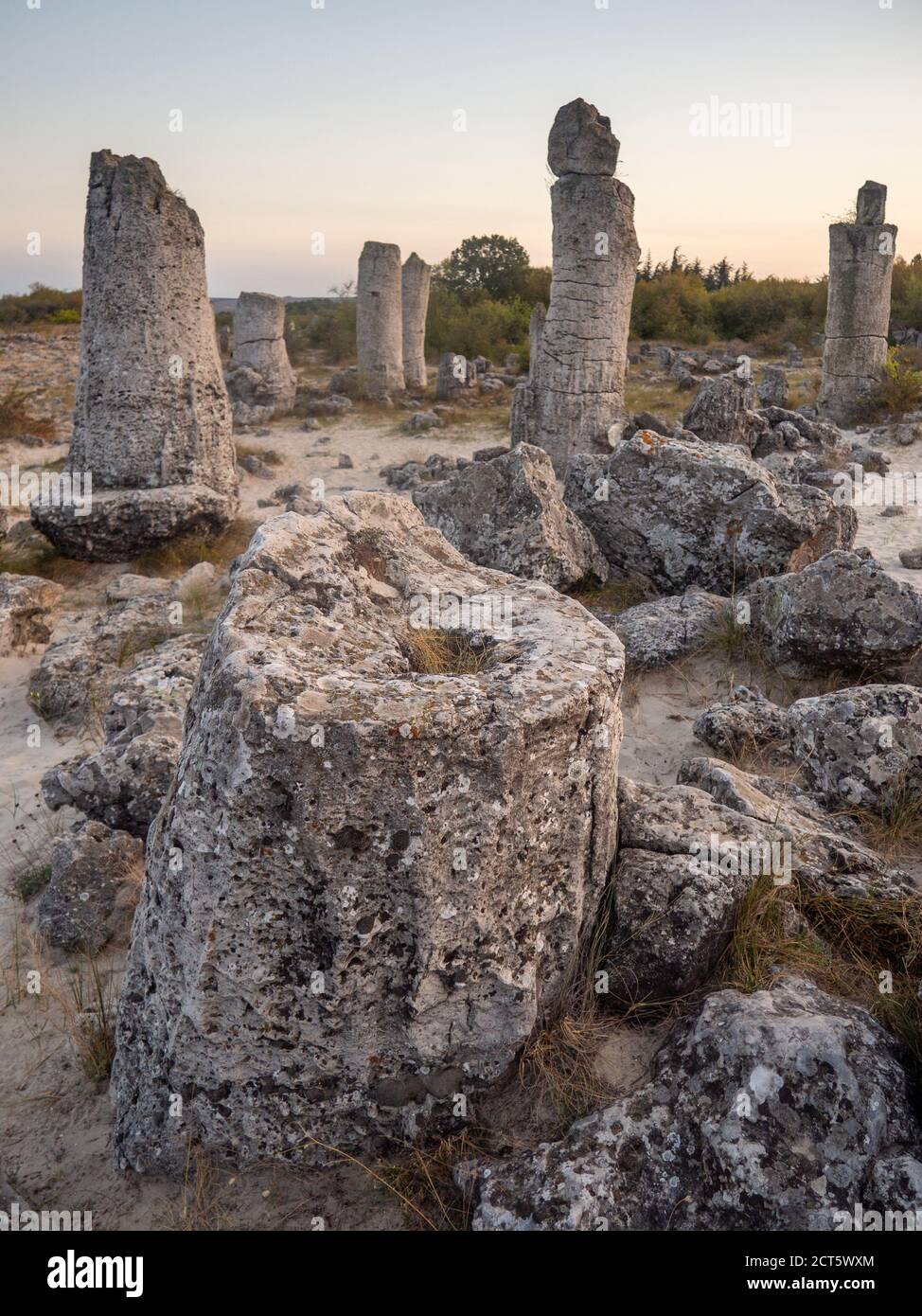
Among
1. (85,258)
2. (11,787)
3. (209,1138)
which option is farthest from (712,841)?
(85,258)

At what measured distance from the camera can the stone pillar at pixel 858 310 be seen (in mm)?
14461

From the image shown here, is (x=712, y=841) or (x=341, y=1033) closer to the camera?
(x=341, y=1033)

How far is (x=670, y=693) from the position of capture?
4953 mm

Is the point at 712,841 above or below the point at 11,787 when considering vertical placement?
above

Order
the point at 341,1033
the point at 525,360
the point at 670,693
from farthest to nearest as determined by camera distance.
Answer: the point at 525,360, the point at 670,693, the point at 341,1033

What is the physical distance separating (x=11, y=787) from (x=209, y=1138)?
2847mm

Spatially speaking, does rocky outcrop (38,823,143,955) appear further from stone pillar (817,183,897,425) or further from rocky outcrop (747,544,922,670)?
stone pillar (817,183,897,425)

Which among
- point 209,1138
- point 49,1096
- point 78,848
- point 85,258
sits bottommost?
point 49,1096

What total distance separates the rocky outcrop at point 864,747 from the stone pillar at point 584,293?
6964mm

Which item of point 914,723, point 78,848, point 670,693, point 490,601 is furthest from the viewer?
point 670,693

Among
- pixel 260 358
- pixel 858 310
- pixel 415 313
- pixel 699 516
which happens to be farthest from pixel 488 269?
pixel 699 516

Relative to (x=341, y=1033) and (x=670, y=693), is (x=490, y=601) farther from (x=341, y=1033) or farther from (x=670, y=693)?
(x=670, y=693)

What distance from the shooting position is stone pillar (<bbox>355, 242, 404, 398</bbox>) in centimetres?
1883

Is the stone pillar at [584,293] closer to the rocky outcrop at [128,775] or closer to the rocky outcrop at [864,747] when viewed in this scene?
the rocky outcrop at [864,747]
